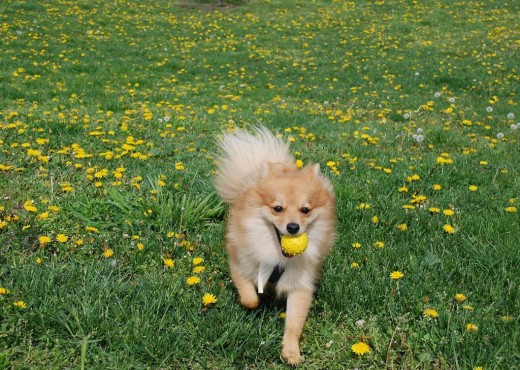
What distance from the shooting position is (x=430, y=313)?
291cm

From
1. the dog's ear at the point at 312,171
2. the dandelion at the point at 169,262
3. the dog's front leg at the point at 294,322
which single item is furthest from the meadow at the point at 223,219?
the dog's ear at the point at 312,171

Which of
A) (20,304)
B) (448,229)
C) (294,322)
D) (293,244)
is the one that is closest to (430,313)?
(294,322)

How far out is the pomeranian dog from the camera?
2.80m

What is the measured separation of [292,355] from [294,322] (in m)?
0.19

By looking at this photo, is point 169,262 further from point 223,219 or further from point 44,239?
point 223,219

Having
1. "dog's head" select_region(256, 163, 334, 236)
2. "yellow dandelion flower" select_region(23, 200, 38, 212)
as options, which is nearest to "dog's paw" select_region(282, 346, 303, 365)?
"dog's head" select_region(256, 163, 334, 236)

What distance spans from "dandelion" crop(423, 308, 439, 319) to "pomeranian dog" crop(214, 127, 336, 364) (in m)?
0.71

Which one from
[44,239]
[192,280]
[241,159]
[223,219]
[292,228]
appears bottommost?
[223,219]

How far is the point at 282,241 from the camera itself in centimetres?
277

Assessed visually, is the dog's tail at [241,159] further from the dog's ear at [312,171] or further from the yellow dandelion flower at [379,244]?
the yellow dandelion flower at [379,244]

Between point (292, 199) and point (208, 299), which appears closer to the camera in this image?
point (292, 199)

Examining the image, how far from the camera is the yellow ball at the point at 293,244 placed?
2.74 meters

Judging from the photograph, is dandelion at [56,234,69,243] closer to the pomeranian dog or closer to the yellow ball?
the pomeranian dog

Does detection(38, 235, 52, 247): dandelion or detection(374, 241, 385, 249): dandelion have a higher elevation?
detection(38, 235, 52, 247): dandelion
